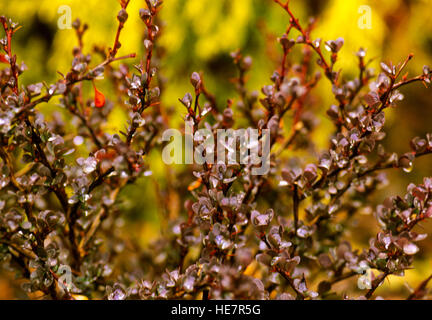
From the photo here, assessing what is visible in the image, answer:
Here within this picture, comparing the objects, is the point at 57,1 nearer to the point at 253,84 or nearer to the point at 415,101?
the point at 253,84

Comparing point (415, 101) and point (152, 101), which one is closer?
point (152, 101)

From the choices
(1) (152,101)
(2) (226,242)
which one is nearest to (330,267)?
(2) (226,242)

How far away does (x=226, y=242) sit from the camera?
69 cm

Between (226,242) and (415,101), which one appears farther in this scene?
Answer: (415,101)

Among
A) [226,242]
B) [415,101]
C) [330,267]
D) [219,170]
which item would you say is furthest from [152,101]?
[415,101]

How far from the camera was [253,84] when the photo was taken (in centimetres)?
226

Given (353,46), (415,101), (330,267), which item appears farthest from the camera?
(415,101)

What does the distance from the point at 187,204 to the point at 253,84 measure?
4.72ft

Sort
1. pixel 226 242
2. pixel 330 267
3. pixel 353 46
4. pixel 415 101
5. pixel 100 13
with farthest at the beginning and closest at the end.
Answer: pixel 415 101, pixel 353 46, pixel 100 13, pixel 330 267, pixel 226 242

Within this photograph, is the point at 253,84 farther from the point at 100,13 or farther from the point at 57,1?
the point at 57,1
